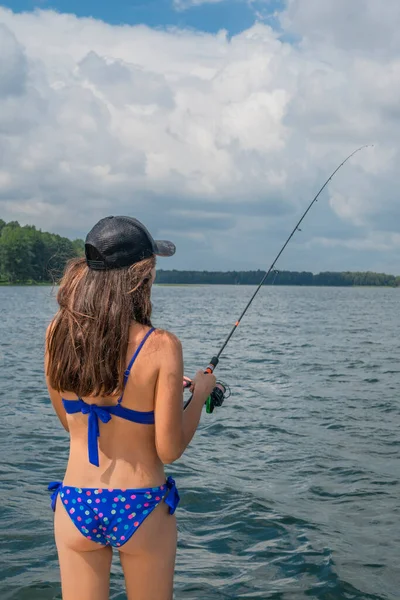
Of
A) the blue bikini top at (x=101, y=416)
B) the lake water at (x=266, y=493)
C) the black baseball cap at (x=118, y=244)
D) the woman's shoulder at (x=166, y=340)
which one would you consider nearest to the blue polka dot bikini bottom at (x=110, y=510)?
the blue bikini top at (x=101, y=416)

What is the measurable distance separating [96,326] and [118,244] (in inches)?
14.7

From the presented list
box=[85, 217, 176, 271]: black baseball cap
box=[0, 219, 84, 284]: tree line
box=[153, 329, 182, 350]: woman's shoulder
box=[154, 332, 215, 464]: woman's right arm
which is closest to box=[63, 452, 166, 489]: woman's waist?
box=[154, 332, 215, 464]: woman's right arm

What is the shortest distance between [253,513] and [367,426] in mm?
5223

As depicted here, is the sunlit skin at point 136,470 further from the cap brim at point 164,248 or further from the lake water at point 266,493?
the lake water at point 266,493

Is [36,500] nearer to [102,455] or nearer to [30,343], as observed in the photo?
[102,455]

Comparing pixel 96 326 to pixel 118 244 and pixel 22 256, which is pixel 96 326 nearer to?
pixel 118 244

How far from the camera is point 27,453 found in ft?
32.7

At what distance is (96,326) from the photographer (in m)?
3.06

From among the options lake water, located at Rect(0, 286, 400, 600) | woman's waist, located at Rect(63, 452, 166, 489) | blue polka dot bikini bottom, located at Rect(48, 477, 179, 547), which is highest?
woman's waist, located at Rect(63, 452, 166, 489)

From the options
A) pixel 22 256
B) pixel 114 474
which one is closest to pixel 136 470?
pixel 114 474

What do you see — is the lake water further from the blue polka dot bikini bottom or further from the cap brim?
the blue polka dot bikini bottom

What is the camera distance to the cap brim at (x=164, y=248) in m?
3.30

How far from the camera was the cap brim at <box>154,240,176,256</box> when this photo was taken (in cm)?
330

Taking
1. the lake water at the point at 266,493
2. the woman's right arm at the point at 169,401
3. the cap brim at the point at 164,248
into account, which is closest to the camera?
the woman's right arm at the point at 169,401
